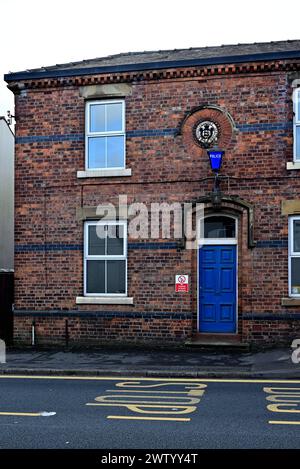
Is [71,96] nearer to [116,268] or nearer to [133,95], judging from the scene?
[133,95]

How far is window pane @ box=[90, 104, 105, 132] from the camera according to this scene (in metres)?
13.9

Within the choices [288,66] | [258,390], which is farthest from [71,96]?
[258,390]

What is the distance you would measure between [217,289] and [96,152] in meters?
4.56

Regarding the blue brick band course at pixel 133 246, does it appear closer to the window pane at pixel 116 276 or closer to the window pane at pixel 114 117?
the window pane at pixel 116 276

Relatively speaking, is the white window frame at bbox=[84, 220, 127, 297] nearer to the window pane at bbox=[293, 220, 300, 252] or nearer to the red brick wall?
the red brick wall

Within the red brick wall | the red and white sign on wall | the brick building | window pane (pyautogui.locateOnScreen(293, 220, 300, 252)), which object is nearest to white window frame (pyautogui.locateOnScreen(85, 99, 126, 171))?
the brick building

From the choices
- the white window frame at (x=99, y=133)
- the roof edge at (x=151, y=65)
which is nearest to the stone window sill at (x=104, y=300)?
the white window frame at (x=99, y=133)

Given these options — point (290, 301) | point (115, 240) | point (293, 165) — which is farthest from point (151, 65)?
point (290, 301)

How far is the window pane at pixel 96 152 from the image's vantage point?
13.9 m

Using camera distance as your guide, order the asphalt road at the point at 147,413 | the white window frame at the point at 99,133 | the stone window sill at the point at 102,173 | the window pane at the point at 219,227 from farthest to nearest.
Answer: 1. the white window frame at the point at 99,133
2. the stone window sill at the point at 102,173
3. the window pane at the point at 219,227
4. the asphalt road at the point at 147,413

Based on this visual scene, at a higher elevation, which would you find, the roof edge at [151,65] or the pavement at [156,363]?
the roof edge at [151,65]

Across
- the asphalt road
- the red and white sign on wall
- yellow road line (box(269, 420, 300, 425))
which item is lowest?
the asphalt road

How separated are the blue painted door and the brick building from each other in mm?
24

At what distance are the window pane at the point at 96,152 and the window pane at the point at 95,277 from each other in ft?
8.11
